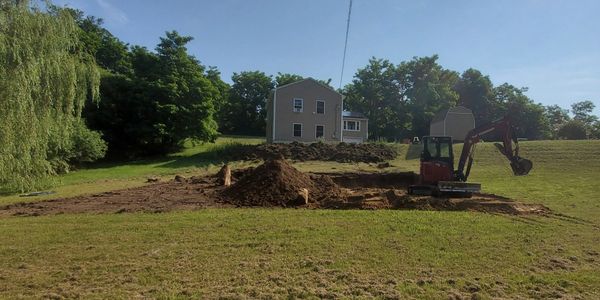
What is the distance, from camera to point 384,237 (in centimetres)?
873

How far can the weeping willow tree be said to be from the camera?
11.7 meters

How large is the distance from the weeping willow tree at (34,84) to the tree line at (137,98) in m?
0.03

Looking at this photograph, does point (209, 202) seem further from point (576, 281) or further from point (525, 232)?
point (576, 281)

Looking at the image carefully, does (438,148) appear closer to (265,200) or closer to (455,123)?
(265,200)

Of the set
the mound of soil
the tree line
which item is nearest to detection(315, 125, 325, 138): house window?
the mound of soil

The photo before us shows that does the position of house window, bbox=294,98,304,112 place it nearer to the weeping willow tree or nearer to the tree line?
the tree line

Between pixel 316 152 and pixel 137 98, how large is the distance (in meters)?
18.0

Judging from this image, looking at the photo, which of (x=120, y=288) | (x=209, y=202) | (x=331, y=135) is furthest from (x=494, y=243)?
(x=331, y=135)

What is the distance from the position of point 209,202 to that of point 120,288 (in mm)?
8572

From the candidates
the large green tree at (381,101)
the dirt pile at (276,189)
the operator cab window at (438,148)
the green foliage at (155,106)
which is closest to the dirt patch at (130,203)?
the dirt pile at (276,189)

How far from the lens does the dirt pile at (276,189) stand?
14.2 m

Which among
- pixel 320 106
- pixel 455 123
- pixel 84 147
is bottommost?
pixel 84 147

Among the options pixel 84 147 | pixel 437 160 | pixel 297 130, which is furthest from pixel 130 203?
pixel 297 130

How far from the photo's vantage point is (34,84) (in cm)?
1251
